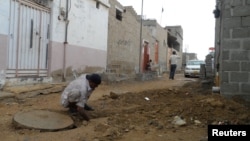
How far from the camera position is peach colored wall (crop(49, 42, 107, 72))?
991cm

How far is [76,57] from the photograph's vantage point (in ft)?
37.5

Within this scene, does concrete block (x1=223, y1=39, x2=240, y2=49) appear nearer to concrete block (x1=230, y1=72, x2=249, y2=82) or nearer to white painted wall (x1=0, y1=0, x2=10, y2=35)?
concrete block (x1=230, y1=72, x2=249, y2=82)

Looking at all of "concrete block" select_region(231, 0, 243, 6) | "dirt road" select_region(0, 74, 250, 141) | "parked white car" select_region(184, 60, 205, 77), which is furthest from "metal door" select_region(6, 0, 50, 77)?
"parked white car" select_region(184, 60, 205, 77)

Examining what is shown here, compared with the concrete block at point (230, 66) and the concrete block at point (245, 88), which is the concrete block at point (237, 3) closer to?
the concrete block at point (230, 66)

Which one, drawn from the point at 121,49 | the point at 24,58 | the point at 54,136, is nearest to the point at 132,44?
the point at 121,49

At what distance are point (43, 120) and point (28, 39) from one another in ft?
12.4

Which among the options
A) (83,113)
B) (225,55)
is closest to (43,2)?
(83,113)

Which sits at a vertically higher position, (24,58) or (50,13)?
(50,13)

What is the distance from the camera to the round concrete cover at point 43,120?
5.32 m

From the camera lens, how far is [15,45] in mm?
8242

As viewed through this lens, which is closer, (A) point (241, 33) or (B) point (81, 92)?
(B) point (81, 92)

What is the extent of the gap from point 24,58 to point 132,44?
10.1 metres

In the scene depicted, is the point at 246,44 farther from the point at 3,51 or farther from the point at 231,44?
the point at 3,51

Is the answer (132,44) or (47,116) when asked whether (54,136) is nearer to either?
(47,116)
